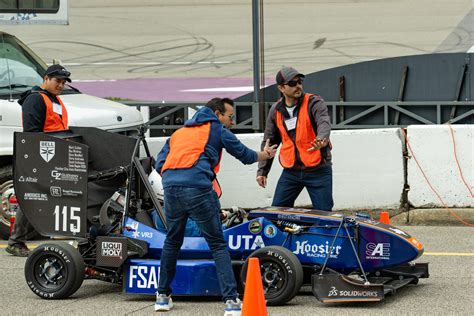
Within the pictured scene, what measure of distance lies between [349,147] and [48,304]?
519cm

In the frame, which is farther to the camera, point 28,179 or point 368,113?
point 368,113

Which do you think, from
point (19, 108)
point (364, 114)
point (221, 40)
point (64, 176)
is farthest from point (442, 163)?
point (221, 40)

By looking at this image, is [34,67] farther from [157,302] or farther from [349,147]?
[157,302]

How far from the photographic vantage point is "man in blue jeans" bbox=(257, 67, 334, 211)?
9.62m

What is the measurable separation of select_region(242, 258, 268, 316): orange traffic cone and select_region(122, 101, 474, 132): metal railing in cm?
743

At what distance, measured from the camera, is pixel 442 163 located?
12969 millimetres

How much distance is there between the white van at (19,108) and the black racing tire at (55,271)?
321 centimetres

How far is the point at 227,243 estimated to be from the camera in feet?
29.3

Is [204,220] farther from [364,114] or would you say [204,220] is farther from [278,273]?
[364,114]

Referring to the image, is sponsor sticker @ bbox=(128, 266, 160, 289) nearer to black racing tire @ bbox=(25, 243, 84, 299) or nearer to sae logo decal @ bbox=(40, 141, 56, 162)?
black racing tire @ bbox=(25, 243, 84, 299)

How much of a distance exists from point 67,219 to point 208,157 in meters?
1.65

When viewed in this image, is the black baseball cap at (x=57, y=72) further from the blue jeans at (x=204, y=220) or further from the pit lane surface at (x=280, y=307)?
the blue jeans at (x=204, y=220)

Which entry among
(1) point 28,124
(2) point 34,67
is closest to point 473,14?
(2) point 34,67

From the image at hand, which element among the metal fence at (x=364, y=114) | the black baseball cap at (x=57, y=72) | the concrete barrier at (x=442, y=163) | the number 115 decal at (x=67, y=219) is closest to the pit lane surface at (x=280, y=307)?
the number 115 decal at (x=67, y=219)
